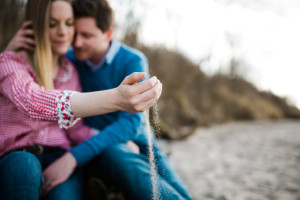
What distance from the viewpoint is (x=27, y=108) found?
1168 millimetres

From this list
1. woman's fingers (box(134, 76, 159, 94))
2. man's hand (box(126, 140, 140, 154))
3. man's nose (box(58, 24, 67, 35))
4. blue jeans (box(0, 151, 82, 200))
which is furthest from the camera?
man's hand (box(126, 140, 140, 154))

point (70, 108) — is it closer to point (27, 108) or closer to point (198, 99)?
point (27, 108)

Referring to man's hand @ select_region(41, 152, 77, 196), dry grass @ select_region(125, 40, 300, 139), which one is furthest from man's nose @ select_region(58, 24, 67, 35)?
dry grass @ select_region(125, 40, 300, 139)

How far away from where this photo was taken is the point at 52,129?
5.01 ft

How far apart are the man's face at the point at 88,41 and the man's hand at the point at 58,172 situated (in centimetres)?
90

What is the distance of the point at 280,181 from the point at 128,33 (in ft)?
11.3

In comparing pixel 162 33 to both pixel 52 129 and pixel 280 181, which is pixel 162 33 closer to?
pixel 280 181

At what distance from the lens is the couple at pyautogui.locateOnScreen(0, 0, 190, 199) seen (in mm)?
1090

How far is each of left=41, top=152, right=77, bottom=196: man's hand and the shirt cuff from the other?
49 cm

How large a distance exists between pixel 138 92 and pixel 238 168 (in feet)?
10.6

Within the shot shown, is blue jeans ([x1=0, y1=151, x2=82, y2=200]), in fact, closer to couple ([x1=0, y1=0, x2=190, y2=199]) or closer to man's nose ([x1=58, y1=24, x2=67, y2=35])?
couple ([x1=0, y1=0, x2=190, y2=199])

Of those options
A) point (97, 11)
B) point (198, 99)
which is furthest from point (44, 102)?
point (198, 99)

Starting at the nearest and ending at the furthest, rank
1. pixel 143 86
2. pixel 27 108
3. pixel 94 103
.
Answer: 1. pixel 143 86
2. pixel 94 103
3. pixel 27 108

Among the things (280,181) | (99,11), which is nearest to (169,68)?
(280,181)
